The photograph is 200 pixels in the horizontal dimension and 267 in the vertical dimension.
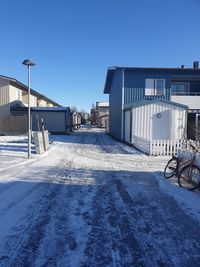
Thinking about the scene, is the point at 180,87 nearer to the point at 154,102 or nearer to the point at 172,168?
the point at 154,102

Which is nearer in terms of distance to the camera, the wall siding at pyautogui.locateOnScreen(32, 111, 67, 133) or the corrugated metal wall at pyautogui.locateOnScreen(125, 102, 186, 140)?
the corrugated metal wall at pyautogui.locateOnScreen(125, 102, 186, 140)

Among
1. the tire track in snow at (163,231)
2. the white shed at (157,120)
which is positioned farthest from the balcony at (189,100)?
the tire track in snow at (163,231)

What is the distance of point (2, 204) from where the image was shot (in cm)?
518

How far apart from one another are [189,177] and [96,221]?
3997 mm

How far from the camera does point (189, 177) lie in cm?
742

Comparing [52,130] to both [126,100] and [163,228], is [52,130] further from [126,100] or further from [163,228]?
[163,228]

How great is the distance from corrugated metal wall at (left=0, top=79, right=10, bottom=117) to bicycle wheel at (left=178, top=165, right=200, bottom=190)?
73.7 ft

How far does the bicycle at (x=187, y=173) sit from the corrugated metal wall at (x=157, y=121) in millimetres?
9742

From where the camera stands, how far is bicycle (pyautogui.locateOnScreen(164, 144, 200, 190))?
7012mm

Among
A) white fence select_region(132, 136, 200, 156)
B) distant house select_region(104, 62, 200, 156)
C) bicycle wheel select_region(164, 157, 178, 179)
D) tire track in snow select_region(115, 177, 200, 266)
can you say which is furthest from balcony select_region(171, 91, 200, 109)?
tire track in snow select_region(115, 177, 200, 266)

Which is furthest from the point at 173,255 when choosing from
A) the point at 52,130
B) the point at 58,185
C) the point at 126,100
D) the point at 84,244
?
the point at 52,130

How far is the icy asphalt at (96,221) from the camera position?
3.32 meters

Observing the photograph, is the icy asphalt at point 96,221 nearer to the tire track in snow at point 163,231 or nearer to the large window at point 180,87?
the tire track in snow at point 163,231

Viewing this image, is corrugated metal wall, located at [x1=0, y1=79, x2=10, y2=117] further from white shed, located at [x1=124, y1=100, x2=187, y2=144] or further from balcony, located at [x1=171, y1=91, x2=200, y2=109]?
balcony, located at [x1=171, y1=91, x2=200, y2=109]
